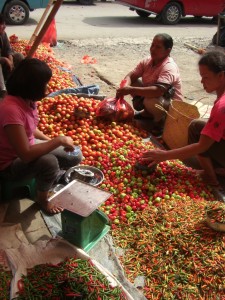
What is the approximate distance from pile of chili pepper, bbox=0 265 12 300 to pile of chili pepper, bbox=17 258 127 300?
0.10 metres

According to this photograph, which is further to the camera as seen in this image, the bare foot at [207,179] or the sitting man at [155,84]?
the sitting man at [155,84]

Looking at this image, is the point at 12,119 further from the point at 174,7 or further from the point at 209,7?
the point at 209,7

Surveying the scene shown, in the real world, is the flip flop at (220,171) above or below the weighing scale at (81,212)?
below

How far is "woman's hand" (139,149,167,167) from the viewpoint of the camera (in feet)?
10.9

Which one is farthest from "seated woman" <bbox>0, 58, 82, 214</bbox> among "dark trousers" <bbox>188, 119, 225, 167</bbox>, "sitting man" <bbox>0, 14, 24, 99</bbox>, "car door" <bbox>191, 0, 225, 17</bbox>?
"car door" <bbox>191, 0, 225, 17</bbox>

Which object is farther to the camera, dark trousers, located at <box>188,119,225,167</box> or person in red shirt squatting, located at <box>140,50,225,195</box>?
dark trousers, located at <box>188,119,225,167</box>

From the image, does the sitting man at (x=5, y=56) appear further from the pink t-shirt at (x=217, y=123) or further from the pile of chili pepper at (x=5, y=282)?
the pile of chili pepper at (x=5, y=282)

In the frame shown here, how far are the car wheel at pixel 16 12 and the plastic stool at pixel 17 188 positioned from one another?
8.50 meters

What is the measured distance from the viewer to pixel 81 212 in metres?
2.47

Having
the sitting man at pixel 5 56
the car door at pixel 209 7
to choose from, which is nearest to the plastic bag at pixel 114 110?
the sitting man at pixel 5 56

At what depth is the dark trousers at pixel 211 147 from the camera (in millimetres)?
3547

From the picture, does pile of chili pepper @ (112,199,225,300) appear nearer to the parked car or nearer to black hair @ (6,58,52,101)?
black hair @ (6,58,52,101)

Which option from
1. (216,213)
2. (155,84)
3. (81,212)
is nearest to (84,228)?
(81,212)

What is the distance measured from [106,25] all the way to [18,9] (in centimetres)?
299
